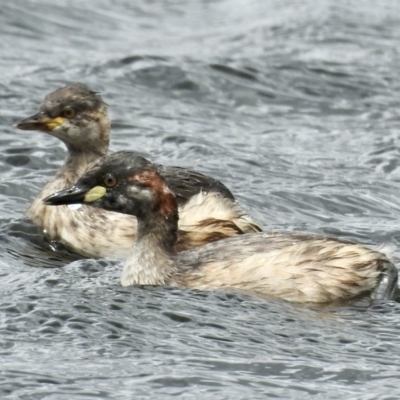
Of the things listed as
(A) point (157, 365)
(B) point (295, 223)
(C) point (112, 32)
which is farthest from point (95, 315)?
(C) point (112, 32)

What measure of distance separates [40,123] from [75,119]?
12.8 inches

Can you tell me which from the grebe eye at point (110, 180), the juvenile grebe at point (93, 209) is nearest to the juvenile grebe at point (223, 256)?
the grebe eye at point (110, 180)

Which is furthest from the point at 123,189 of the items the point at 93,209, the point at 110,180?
the point at 93,209

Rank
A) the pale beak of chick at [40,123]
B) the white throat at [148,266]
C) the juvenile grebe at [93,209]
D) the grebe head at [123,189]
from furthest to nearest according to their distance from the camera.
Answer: the pale beak of chick at [40,123], the juvenile grebe at [93,209], the grebe head at [123,189], the white throat at [148,266]

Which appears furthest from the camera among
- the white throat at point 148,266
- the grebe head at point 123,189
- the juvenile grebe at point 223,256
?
the grebe head at point 123,189

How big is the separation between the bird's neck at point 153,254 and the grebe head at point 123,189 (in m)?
0.07

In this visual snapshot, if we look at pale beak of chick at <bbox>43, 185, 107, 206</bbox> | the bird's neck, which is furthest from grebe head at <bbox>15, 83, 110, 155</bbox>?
the bird's neck

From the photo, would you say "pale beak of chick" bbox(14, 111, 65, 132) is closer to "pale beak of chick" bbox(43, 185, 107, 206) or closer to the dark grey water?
the dark grey water

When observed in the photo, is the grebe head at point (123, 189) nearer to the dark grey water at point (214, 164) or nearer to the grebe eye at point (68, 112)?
the dark grey water at point (214, 164)

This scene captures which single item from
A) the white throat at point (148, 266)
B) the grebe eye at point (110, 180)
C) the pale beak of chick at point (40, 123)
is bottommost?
the white throat at point (148, 266)

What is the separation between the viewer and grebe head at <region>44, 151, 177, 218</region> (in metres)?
10.6

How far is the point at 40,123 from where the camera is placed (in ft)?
41.4

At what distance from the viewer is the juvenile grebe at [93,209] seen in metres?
11.6

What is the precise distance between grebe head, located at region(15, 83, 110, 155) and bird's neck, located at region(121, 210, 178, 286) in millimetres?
2276
